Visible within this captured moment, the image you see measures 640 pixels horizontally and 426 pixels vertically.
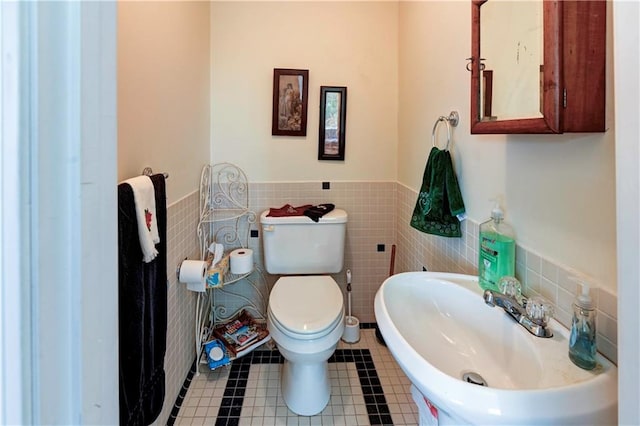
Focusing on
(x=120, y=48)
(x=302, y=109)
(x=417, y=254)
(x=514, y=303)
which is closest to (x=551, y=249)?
(x=514, y=303)

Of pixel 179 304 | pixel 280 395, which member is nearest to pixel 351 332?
pixel 280 395

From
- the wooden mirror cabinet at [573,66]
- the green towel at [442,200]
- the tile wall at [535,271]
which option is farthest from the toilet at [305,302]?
the wooden mirror cabinet at [573,66]

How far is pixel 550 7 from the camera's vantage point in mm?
771

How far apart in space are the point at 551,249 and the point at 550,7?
58 cm

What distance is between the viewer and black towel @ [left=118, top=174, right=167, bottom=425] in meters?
0.96

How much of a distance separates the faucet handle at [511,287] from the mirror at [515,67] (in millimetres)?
403

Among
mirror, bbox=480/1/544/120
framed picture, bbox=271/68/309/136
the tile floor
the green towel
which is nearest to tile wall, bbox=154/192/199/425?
the tile floor

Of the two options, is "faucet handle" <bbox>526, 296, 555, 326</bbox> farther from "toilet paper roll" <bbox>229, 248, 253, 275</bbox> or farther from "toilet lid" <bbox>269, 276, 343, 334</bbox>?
"toilet paper roll" <bbox>229, 248, 253, 275</bbox>

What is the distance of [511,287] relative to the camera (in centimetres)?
95

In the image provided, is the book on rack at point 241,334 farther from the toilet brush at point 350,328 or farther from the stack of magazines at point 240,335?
the toilet brush at point 350,328

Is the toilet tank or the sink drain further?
the toilet tank

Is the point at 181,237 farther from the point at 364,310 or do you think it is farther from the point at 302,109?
the point at 364,310

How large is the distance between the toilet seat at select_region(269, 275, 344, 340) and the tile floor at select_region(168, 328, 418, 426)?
Result: 1.40ft

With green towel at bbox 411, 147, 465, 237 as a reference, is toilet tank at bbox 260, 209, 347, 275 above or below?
below
